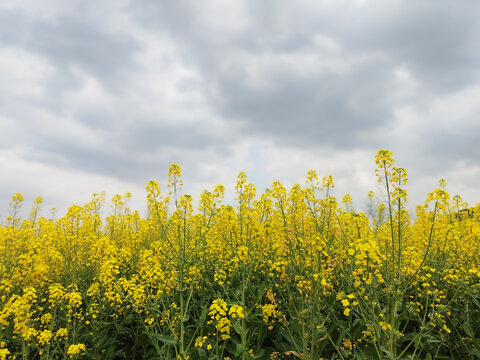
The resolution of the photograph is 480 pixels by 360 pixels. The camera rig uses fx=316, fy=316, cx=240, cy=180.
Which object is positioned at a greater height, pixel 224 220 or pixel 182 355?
pixel 224 220

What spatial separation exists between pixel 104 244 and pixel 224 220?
2.21 meters

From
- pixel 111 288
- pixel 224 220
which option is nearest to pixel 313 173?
pixel 224 220

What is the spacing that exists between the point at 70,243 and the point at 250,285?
3.96 meters

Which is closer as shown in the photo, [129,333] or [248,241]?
[248,241]

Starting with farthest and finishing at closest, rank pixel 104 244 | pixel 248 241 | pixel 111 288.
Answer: pixel 104 244
pixel 111 288
pixel 248 241

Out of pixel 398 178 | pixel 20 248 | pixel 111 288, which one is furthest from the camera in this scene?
pixel 20 248

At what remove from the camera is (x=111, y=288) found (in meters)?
4.59

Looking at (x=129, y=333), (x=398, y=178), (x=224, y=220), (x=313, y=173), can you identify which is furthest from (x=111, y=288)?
(x=398, y=178)

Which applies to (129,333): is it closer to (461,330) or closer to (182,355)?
(182,355)

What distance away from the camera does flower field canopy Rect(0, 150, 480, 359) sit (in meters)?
3.51

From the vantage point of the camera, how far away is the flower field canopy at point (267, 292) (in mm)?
3512

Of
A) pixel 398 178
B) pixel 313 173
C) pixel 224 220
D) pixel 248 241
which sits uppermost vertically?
pixel 313 173

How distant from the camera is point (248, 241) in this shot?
4262mm

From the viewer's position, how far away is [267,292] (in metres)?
4.08
